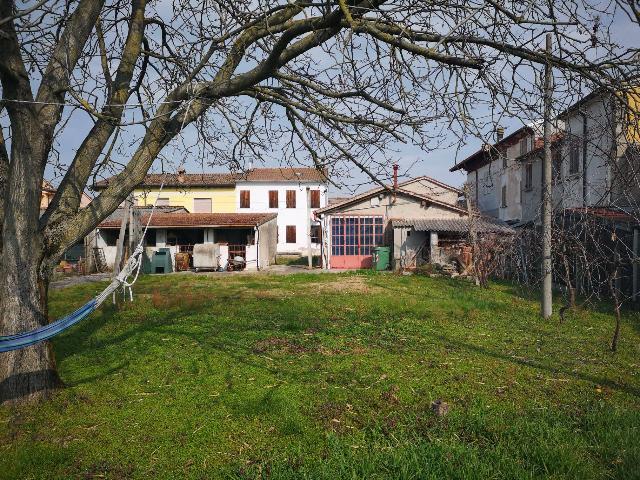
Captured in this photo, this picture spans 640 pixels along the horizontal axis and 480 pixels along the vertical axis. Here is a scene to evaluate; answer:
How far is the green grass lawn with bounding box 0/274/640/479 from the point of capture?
3.57 metres

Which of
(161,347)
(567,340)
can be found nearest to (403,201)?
(567,340)

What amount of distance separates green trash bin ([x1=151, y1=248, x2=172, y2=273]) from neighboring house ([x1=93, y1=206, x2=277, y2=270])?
67cm

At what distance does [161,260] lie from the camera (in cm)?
2438

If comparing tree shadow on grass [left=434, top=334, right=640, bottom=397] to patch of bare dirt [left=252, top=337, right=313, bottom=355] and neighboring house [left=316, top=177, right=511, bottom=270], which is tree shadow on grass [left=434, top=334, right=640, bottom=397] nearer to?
patch of bare dirt [left=252, top=337, right=313, bottom=355]

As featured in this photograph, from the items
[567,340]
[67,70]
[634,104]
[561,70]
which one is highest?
[67,70]

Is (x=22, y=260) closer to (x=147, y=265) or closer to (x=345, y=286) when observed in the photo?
(x=345, y=286)

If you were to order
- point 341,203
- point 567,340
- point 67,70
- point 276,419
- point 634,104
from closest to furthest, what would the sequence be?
1. point 634,104
2. point 276,419
3. point 67,70
4. point 567,340
5. point 341,203

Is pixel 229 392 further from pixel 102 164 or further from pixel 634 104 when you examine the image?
pixel 634 104

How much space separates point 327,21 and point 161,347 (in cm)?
525

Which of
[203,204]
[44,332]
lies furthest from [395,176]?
[203,204]

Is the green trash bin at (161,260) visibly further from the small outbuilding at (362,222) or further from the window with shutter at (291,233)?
the window with shutter at (291,233)

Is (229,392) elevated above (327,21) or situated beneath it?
situated beneath

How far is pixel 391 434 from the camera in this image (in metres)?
4.03

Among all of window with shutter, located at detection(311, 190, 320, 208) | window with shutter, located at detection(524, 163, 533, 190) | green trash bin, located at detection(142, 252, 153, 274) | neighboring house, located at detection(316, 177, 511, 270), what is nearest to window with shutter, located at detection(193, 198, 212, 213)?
window with shutter, located at detection(311, 190, 320, 208)
